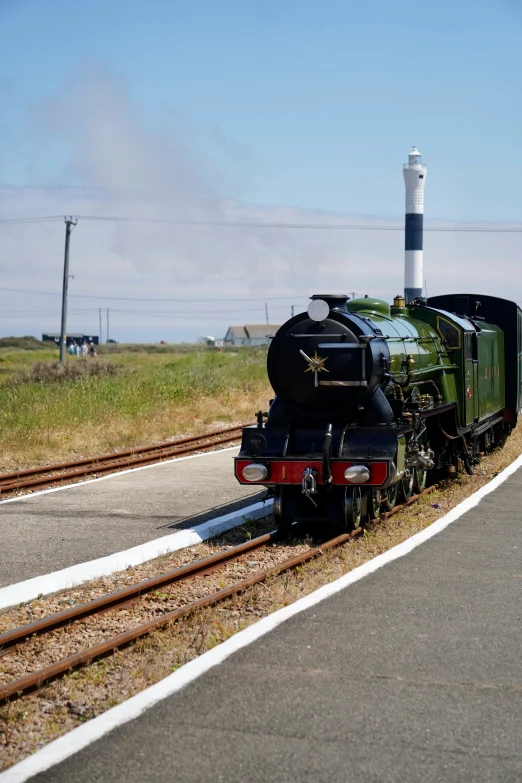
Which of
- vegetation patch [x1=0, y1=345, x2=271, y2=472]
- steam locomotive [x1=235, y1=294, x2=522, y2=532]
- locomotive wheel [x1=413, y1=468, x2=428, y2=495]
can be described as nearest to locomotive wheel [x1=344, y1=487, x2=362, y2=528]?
steam locomotive [x1=235, y1=294, x2=522, y2=532]

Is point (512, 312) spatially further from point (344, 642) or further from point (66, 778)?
point (66, 778)

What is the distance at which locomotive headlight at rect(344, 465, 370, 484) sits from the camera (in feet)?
33.0

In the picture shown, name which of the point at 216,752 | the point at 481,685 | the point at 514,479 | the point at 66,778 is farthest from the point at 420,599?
the point at 514,479

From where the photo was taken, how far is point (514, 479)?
1452 cm

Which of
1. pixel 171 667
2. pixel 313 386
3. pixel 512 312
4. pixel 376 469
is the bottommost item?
pixel 171 667

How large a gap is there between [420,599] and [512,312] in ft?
41.9

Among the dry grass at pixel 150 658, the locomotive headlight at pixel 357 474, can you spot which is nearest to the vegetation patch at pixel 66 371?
the locomotive headlight at pixel 357 474

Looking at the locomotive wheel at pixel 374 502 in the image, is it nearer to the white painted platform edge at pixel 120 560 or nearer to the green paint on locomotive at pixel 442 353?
the green paint on locomotive at pixel 442 353

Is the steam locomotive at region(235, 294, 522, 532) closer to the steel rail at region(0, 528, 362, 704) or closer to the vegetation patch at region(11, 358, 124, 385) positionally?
the steel rail at region(0, 528, 362, 704)

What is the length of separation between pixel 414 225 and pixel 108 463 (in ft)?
158

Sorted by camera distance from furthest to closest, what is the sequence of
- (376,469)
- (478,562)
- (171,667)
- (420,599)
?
1. (376,469)
2. (478,562)
3. (420,599)
4. (171,667)

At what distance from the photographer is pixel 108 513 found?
40.4ft

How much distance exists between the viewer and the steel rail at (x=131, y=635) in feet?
18.5

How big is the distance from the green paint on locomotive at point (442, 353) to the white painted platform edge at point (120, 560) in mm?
2624
